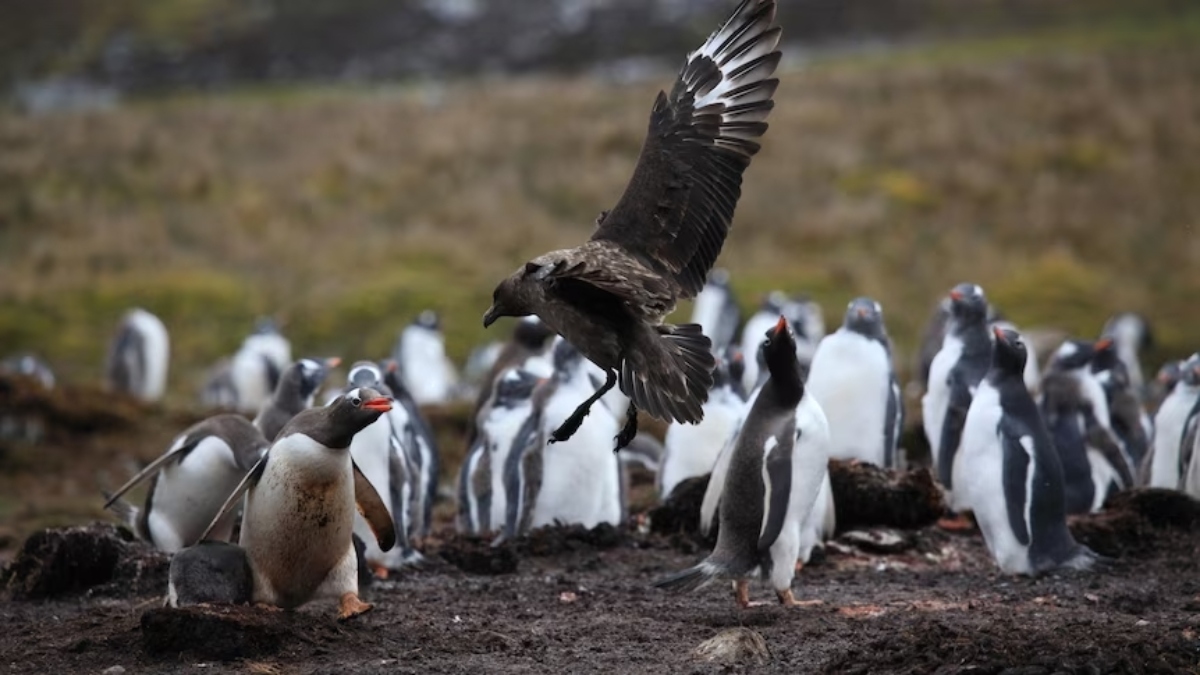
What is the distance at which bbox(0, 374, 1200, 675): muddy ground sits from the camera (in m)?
6.79

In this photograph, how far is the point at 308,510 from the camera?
25.4 feet

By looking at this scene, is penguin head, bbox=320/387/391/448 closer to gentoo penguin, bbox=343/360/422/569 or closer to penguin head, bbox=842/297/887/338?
gentoo penguin, bbox=343/360/422/569

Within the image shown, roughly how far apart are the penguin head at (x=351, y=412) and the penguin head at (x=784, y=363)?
252cm

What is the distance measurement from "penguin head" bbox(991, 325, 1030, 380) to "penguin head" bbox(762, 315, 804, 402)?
182 centimetres

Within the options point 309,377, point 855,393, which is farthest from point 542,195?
point 309,377

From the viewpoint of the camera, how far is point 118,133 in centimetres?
3772

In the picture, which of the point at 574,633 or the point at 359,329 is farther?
the point at 359,329

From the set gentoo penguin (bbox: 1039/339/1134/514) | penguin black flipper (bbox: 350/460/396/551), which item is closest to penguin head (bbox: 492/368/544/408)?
penguin black flipper (bbox: 350/460/396/551)

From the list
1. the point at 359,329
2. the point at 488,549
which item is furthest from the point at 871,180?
the point at 488,549

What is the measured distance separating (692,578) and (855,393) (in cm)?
437

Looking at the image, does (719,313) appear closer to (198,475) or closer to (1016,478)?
(1016,478)

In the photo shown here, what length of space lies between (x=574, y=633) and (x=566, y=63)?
48.8 m

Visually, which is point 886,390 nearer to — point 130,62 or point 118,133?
point 118,133

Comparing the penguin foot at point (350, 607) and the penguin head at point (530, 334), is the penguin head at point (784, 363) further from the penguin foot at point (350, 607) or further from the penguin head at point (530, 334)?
the penguin head at point (530, 334)
